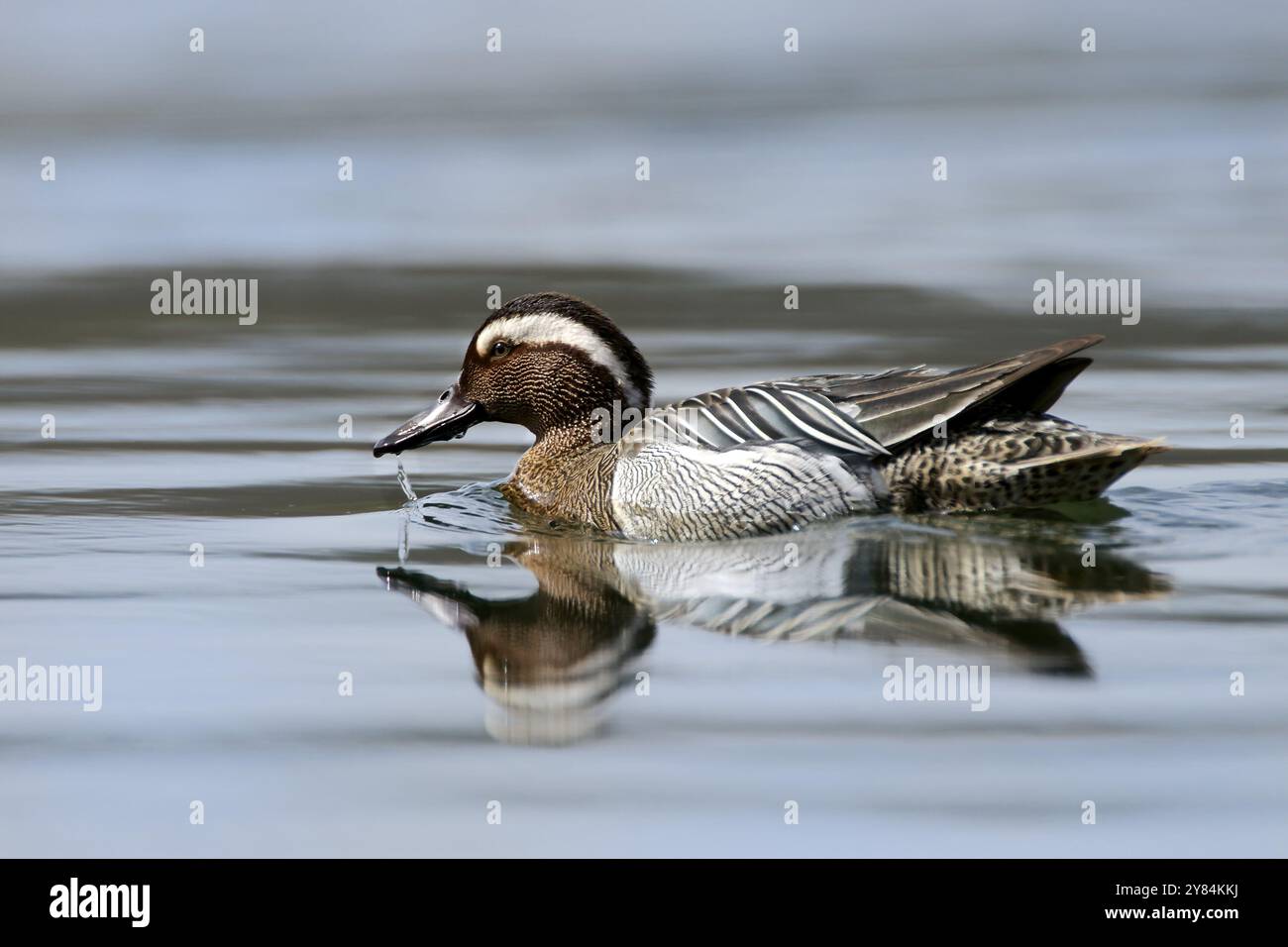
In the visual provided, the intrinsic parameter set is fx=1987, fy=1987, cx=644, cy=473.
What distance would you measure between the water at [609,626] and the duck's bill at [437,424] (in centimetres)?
23

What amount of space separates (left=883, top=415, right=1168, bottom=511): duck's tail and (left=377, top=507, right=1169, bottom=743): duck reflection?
0.12 meters

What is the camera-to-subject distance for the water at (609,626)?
17.7 feet

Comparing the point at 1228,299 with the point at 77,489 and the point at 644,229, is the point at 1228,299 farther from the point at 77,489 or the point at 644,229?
the point at 77,489

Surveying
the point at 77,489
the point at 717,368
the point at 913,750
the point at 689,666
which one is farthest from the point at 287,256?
the point at 913,750

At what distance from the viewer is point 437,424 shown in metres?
9.29

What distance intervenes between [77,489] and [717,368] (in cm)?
414

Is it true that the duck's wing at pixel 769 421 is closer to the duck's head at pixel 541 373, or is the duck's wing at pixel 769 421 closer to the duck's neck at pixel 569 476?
the duck's neck at pixel 569 476

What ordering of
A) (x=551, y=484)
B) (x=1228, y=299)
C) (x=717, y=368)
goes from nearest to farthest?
(x=551, y=484)
(x=717, y=368)
(x=1228, y=299)

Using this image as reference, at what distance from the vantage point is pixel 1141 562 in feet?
25.1

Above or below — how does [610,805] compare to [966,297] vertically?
below

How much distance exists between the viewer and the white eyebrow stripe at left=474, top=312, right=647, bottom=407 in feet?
30.0

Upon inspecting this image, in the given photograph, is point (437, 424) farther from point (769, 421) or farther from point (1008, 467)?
point (1008, 467)

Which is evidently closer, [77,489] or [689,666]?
[689,666]

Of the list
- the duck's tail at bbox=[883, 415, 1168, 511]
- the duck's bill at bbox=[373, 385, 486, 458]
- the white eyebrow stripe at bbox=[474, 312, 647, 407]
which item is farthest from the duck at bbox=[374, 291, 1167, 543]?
the duck's bill at bbox=[373, 385, 486, 458]
